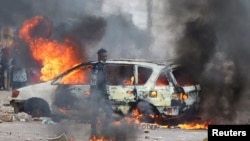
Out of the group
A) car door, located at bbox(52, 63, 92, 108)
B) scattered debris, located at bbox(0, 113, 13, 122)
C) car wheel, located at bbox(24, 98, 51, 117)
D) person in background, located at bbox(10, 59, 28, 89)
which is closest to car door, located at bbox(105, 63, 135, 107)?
car door, located at bbox(52, 63, 92, 108)

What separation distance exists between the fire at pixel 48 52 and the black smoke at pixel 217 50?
11.5 ft

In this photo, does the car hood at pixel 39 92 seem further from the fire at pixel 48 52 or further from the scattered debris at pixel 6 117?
the fire at pixel 48 52

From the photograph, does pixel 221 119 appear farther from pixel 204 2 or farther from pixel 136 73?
pixel 204 2

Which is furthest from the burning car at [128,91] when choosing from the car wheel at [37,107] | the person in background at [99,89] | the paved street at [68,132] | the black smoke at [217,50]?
the person in background at [99,89]

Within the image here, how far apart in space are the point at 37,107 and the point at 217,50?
4789 mm

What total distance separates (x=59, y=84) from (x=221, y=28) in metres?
4.59

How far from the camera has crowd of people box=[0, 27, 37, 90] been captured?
56.2 feet

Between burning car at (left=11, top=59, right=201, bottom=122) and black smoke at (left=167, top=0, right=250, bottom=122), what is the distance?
0.80 metres

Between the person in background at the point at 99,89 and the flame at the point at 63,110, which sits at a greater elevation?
the person in background at the point at 99,89

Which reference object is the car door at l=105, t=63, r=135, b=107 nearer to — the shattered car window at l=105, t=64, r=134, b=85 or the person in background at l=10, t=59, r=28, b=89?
the shattered car window at l=105, t=64, r=134, b=85

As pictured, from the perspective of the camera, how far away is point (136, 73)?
1152 cm

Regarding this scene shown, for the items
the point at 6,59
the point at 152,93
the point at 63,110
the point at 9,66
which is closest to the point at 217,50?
the point at 152,93

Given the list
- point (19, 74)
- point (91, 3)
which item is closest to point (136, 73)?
point (19, 74)

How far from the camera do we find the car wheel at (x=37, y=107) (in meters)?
11.8
